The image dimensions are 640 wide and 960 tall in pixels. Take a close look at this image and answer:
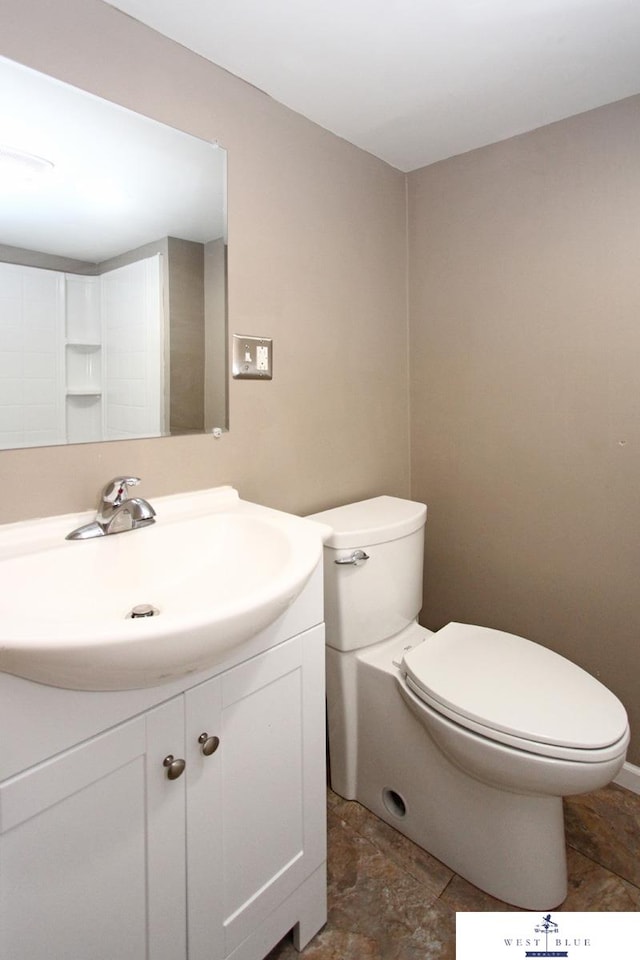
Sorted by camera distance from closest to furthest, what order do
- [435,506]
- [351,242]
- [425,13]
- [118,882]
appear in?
[118,882], [425,13], [351,242], [435,506]

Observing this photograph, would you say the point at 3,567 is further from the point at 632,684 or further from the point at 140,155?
the point at 632,684

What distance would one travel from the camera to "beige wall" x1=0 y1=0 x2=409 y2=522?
1.09m

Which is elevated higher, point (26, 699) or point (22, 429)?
point (22, 429)

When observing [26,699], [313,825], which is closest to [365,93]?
[26,699]

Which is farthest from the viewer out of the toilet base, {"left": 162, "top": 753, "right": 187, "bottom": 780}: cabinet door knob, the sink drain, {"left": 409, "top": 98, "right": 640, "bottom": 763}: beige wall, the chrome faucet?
{"left": 409, "top": 98, "right": 640, "bottom": 763}: beige wall

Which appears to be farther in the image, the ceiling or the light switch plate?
the light switch plate

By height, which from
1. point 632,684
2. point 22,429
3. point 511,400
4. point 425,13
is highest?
point 425,13

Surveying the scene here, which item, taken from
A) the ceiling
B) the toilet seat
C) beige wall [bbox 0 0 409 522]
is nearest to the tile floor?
the toilet seat

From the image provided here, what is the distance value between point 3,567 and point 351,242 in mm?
1391

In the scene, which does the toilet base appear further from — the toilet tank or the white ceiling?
the white ceiling

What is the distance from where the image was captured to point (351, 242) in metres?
1.73

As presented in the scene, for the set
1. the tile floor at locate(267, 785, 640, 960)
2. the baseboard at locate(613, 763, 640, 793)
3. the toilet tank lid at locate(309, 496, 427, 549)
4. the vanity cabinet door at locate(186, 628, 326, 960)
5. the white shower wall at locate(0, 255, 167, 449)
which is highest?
the white shower wall at locate(0, 255, 167, 449)

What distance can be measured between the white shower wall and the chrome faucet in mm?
137

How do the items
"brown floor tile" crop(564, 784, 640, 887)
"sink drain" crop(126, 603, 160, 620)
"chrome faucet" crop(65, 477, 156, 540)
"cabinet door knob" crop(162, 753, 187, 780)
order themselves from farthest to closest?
"brown floor tile" crop(564, 784, 640, 887) → "chrome faucet" crop(65, 477, 156, 540) → "sink drain" crop(126, 603, 160, 620) → "cabinet door knob" crop(162, 753, 187, 780)
